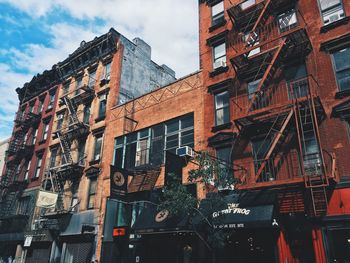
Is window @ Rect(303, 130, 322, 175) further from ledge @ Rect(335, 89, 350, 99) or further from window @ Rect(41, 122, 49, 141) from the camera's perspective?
window @ Rect(41, 122, 49, 141)

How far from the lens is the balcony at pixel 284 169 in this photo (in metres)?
11.3

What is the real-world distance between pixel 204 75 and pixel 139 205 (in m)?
8.30

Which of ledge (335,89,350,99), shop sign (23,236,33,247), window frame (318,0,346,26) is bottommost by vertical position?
shop sign (23,236,33,247)

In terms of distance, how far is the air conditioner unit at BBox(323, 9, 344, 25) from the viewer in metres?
13.6

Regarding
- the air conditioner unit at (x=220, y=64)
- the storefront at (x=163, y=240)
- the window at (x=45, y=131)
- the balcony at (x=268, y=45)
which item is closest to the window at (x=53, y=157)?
the window at (x=45, y=131)

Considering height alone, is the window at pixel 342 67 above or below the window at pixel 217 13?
below

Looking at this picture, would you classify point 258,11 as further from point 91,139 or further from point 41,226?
point 41,226

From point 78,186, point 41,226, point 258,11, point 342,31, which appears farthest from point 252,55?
point 41,226

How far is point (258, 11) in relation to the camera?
53.3 feet

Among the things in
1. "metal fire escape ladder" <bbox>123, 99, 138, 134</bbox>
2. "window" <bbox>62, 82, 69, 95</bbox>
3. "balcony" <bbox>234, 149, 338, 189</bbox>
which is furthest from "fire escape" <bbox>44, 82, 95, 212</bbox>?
"balcony" <bbox>234, 149, 338, 189</bbox>

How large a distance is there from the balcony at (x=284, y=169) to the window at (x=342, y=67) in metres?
2.95

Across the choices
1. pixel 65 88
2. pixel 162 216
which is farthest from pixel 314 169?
pixel 65 88

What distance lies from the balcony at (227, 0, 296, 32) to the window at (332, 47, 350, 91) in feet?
13.1

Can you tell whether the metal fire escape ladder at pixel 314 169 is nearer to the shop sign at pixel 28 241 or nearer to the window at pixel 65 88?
the shop sign at pixel 28 241
